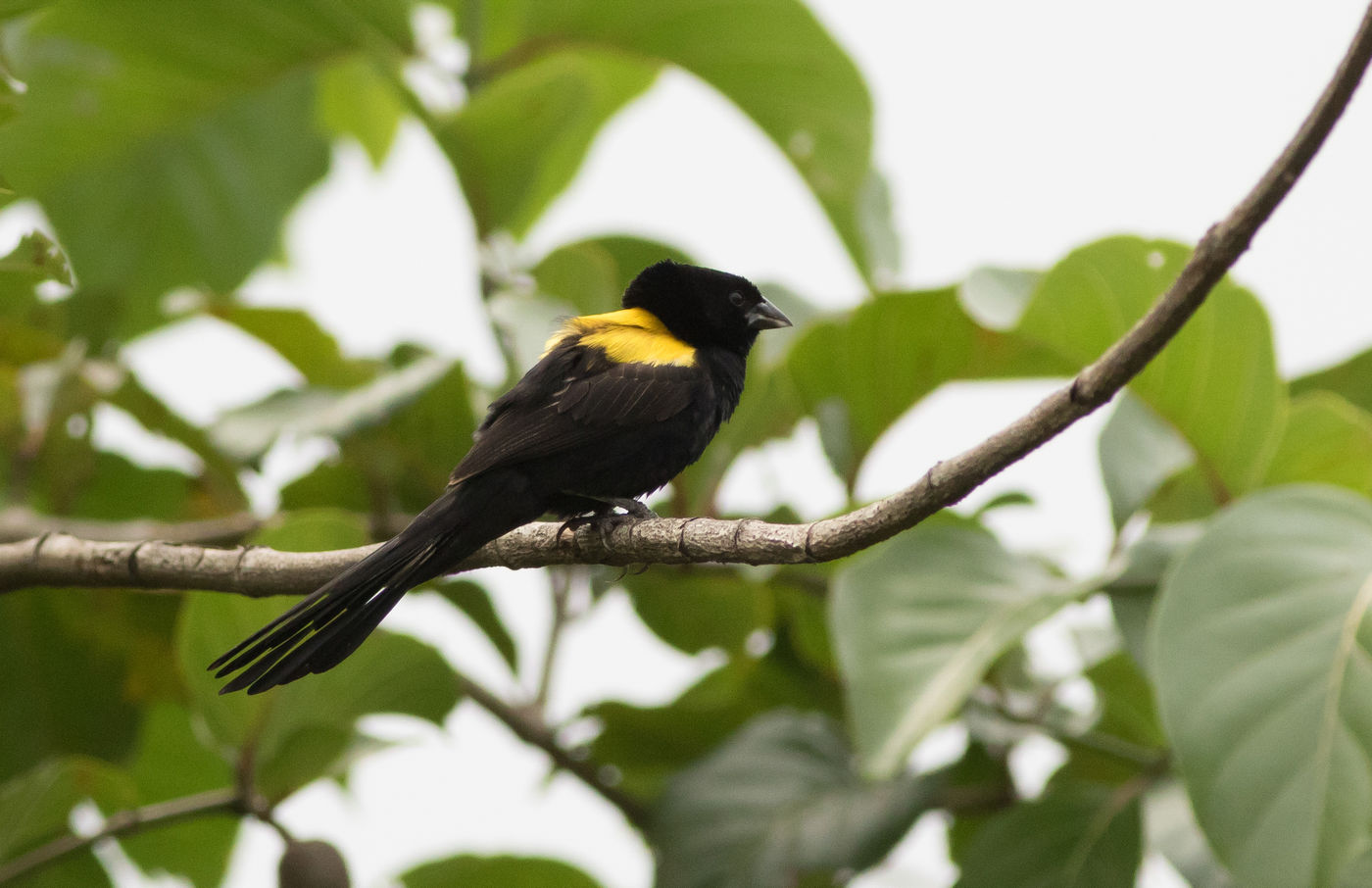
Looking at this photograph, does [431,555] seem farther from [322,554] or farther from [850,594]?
[850,594]

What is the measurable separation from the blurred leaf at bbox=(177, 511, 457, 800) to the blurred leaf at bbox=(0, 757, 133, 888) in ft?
0.86

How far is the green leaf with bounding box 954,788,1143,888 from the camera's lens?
2.46 m

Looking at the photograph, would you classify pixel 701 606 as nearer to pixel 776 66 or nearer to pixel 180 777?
pixel 776 66

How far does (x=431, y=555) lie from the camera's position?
2123mm

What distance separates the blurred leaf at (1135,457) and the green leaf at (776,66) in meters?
0.94

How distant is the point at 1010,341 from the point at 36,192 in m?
2.64

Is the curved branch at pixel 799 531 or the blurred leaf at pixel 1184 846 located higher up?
the curved branch at pixel 799 531

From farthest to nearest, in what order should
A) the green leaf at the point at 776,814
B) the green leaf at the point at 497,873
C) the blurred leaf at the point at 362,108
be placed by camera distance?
the blurred leaf at the point at 362,108
the green leaf at the point at 497,873
the green leaf at the point at 776,814

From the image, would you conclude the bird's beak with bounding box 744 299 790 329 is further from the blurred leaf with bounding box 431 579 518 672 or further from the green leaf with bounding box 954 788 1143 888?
the green leaf with bounding box 954 788 1143 888

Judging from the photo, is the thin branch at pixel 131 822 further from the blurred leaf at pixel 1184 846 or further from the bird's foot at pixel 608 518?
the blurred leaf at pixel 1184 846

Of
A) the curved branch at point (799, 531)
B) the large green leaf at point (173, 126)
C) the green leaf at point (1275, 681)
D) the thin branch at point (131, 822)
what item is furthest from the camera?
the large green leaf at point (173, 126)

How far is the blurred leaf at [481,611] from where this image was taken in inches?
118

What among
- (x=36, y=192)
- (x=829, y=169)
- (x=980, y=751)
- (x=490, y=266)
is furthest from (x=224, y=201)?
(x=980, y=751)

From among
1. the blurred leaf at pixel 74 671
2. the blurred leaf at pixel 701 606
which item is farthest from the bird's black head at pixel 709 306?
the blurred leaf at pixel 74 671
